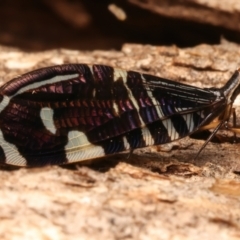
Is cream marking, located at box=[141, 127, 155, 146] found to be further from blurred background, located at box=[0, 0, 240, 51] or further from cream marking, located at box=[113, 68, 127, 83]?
blurred background, located at box=[0, 0, 240, 51]

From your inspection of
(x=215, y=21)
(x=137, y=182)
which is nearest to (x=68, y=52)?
(x=215, y=21)

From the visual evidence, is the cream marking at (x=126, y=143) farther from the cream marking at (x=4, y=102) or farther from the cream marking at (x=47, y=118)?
the cream marking at (x=4, y=102)

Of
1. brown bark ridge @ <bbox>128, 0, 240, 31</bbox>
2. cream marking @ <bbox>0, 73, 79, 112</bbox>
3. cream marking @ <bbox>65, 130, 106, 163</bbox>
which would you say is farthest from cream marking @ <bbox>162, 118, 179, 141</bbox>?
brown bark ridge @ <bbox>128, 0, 240, 31</bbox>

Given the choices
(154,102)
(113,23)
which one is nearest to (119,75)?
(154,102)

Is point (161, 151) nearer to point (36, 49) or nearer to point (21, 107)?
point (21, 107)

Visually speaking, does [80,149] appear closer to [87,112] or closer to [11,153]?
[87,112]

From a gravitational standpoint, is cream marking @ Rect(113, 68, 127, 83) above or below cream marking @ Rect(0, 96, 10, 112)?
above
